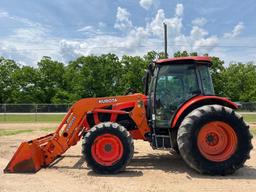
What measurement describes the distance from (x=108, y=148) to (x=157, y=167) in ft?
5.03

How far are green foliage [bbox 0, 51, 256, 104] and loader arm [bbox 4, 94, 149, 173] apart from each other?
4062 centimetres

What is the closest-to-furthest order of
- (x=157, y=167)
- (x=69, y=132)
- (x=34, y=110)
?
(x=69, y=132)
(x=157, y=167)
(x=34, y=110)

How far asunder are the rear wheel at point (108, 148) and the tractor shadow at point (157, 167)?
218 mm

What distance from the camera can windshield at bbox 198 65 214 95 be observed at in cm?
871

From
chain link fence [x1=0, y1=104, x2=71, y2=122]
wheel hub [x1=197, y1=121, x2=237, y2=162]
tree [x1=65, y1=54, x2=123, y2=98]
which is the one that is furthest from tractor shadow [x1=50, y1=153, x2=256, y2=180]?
tree [x1=65, y1=54, x2=123, y2=98]

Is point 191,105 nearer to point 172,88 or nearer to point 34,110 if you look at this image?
point 172,88

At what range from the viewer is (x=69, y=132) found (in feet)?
29.4

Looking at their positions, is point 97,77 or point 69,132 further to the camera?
point 97,77

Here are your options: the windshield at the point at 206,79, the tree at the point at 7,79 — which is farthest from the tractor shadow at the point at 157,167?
the tree at the point at 7,79

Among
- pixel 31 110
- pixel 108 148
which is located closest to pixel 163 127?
pixel 108 148

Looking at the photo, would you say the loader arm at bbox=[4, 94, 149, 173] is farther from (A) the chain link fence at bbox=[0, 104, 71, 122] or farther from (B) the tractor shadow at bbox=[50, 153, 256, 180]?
(A) the chain link fence at bbox=[0, 104, 71, 122]

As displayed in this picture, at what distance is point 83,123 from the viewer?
9.23 meters

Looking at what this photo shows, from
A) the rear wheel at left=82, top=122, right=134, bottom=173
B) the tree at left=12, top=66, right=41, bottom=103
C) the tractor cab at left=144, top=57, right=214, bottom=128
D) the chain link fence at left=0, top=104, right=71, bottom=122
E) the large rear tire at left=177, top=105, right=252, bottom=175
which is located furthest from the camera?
the tree at left=12, top=66, right=41, bottom=103

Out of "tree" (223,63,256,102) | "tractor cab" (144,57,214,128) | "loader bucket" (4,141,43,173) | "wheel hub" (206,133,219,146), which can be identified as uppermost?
"tree" (223,63,256,102)
